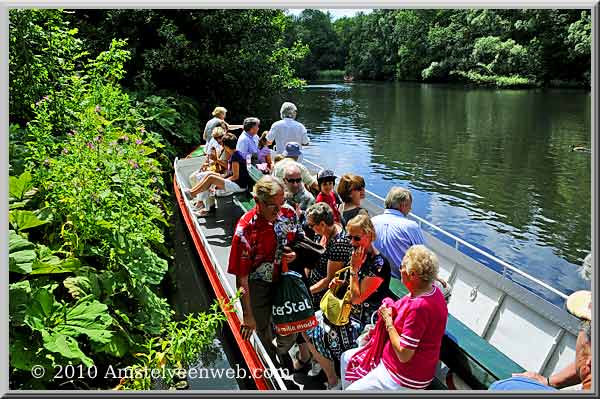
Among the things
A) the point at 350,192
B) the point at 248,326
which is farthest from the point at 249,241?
the point at 350,192

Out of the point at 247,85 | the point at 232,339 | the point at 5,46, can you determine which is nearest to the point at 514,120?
the point at 247,85

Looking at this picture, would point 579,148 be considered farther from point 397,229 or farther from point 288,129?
point 397,229

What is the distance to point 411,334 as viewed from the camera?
3328 mm

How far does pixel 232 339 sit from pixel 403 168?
15.5 meters

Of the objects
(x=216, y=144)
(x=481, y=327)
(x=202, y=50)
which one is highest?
(x=202, y=50)

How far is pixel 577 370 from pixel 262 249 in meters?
2.22

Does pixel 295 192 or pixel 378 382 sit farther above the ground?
pixel 295 192

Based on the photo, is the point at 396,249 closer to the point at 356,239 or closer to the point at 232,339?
the point at 356,239

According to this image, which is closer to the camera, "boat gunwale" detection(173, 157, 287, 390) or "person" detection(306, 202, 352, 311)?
"person" detection(306, 202, 352, 311)

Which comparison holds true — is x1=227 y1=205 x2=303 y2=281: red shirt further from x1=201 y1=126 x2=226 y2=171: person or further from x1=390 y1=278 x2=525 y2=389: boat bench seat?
x1=201 y1=126 x2=226 y2=171: person

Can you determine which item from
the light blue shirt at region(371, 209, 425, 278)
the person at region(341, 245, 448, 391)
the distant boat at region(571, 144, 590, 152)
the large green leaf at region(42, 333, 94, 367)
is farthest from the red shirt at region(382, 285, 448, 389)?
the distant boat at region(571, 144, 590, 152)

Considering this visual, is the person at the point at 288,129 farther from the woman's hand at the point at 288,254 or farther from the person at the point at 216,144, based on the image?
the woman's hand at the point at 288,254

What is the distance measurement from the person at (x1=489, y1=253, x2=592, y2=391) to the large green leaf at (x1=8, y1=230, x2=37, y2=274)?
10.6 feet

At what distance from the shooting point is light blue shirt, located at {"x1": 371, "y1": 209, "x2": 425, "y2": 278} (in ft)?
16.8
